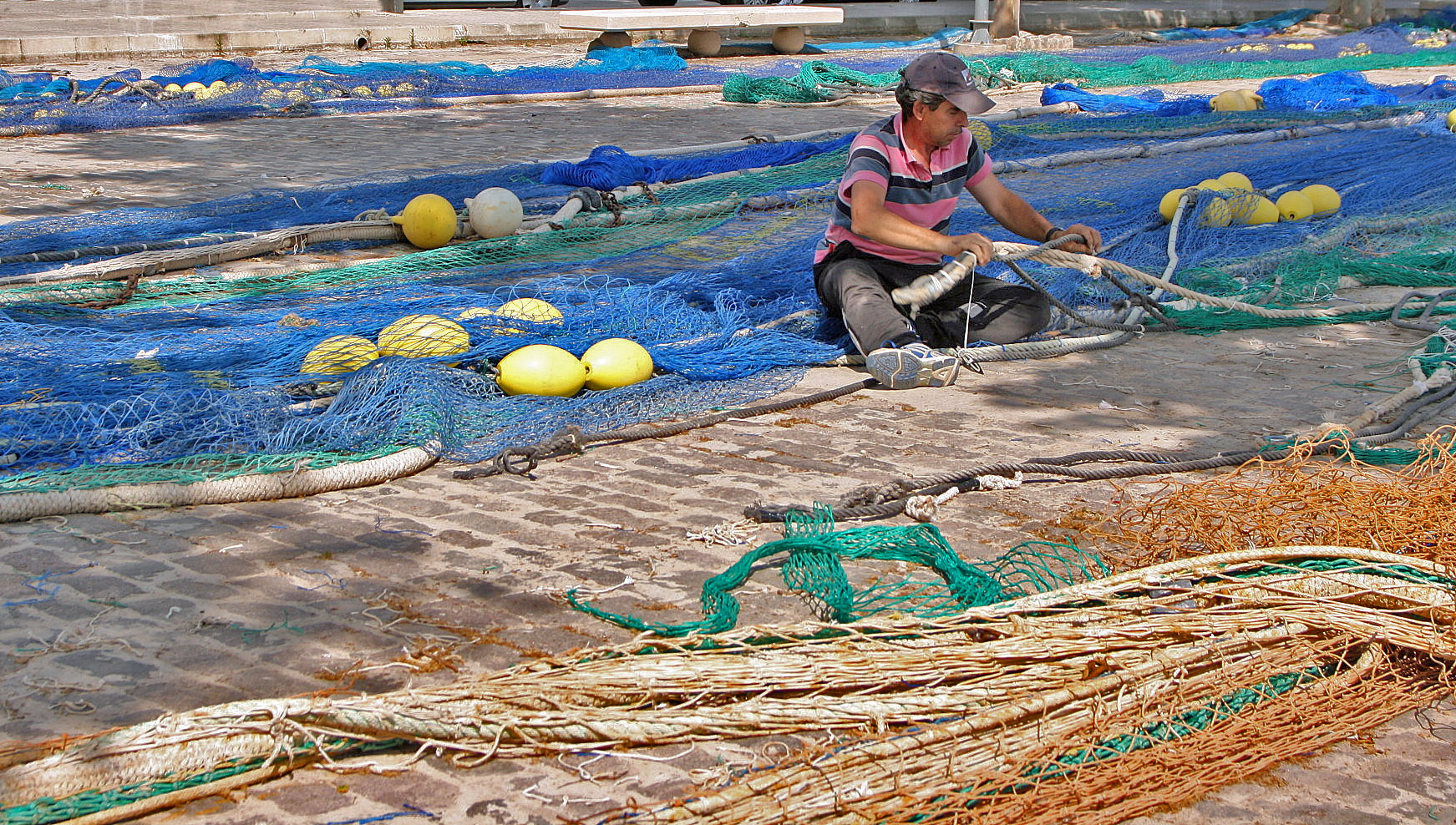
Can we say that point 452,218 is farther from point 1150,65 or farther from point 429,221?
point 1150,65

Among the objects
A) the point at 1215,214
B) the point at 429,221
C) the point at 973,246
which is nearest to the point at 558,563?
the point at 973,246

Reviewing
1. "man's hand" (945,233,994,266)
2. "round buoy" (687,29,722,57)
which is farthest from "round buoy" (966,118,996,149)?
"round buoy" (687,29,722,57)

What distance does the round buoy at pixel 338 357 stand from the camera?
499 cm

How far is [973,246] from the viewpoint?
5.25m

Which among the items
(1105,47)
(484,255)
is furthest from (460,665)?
(1105,47)

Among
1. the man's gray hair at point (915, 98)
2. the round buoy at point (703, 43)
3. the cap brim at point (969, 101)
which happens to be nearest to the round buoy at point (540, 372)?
the man's gray hair at point (915, 98)

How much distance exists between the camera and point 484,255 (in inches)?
279

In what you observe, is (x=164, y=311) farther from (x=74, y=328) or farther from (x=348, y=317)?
(x=348, y=317)

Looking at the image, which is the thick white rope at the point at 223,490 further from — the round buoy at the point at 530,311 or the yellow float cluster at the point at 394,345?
the round buoy at the point at 530,311

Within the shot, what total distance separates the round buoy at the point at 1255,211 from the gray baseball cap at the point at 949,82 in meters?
2.87

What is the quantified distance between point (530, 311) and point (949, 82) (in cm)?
195

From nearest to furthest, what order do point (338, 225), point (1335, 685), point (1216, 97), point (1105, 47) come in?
1. point (1335, 685)
2. point (338, 225)
3. point (1216, 97)
4. point (1105, 47)

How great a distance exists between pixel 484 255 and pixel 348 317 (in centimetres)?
155

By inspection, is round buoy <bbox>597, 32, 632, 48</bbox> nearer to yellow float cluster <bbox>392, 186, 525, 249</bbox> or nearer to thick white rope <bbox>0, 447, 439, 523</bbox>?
yellow float cluster <bbox>392, 186, 525, 249</bbox>
